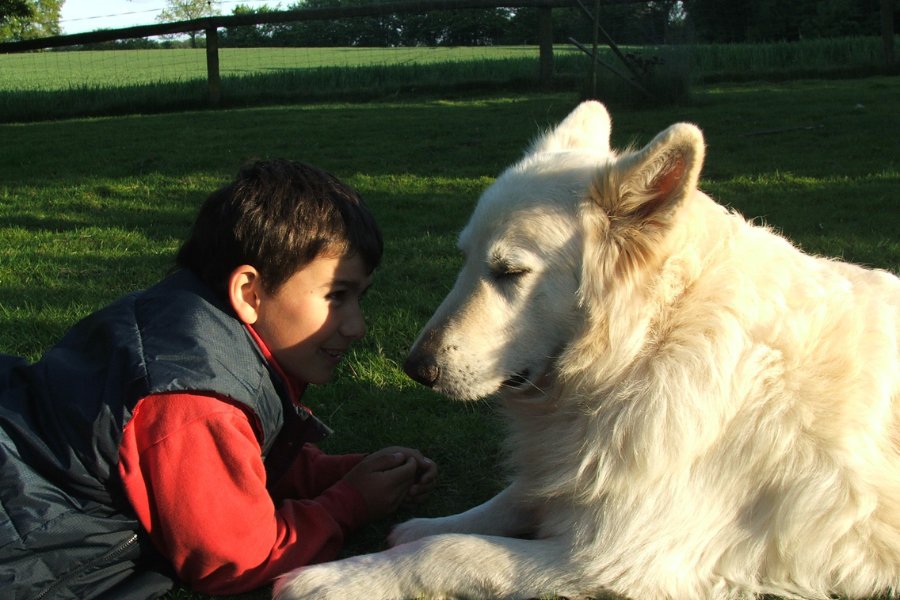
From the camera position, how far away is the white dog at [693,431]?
8.59ft

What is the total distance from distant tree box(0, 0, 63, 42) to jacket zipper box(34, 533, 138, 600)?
2595 centimetres

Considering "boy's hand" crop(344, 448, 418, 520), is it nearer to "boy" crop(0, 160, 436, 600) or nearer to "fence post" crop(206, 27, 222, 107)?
"boy" crop(0, 160, 436, 600)

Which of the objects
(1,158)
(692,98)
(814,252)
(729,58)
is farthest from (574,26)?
(814,252)

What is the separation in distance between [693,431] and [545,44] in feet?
54.2

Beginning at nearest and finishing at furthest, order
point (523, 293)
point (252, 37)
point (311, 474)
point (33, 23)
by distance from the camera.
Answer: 1. point (523, 293)
2. point (311, 474)
3. point (252, 37)
4. point (33, 23)

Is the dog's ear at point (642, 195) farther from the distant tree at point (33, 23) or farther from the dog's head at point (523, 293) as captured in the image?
the distant tree at point (33, 23)

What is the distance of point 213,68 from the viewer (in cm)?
1830

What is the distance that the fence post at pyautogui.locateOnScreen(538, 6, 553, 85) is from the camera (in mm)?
18094

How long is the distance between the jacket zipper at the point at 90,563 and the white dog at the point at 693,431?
502 mm

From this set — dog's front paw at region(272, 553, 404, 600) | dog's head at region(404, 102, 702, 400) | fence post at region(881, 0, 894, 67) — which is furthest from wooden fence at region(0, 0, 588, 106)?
dog's front paw at region(272, 553, 404, 600)

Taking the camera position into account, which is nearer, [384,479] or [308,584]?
[308,584]

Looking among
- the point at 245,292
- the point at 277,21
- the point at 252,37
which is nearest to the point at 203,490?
the point at 245,292

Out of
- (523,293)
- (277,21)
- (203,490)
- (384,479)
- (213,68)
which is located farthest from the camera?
(277,21)

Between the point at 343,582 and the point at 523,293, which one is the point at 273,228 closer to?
the point at 523,293
